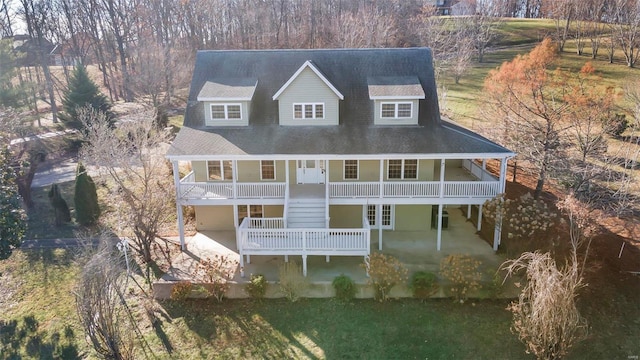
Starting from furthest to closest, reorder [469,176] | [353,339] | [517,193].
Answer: [517,193]
[469,176]
[353,339]

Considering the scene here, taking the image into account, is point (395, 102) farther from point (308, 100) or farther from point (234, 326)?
point (234, 326)

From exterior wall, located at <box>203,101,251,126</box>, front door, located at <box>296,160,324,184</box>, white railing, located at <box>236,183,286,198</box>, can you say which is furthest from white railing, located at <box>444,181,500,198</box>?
exterior wall, located at <box>203,101,251,126</box>

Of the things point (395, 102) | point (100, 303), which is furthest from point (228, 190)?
point (395, 102)

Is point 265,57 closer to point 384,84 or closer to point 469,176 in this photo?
point 384,84

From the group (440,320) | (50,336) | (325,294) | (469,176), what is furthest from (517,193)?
(50,336)

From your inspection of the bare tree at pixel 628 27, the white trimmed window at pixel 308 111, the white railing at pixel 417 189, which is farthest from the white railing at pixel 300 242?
the bare tree at pixel 628 27
